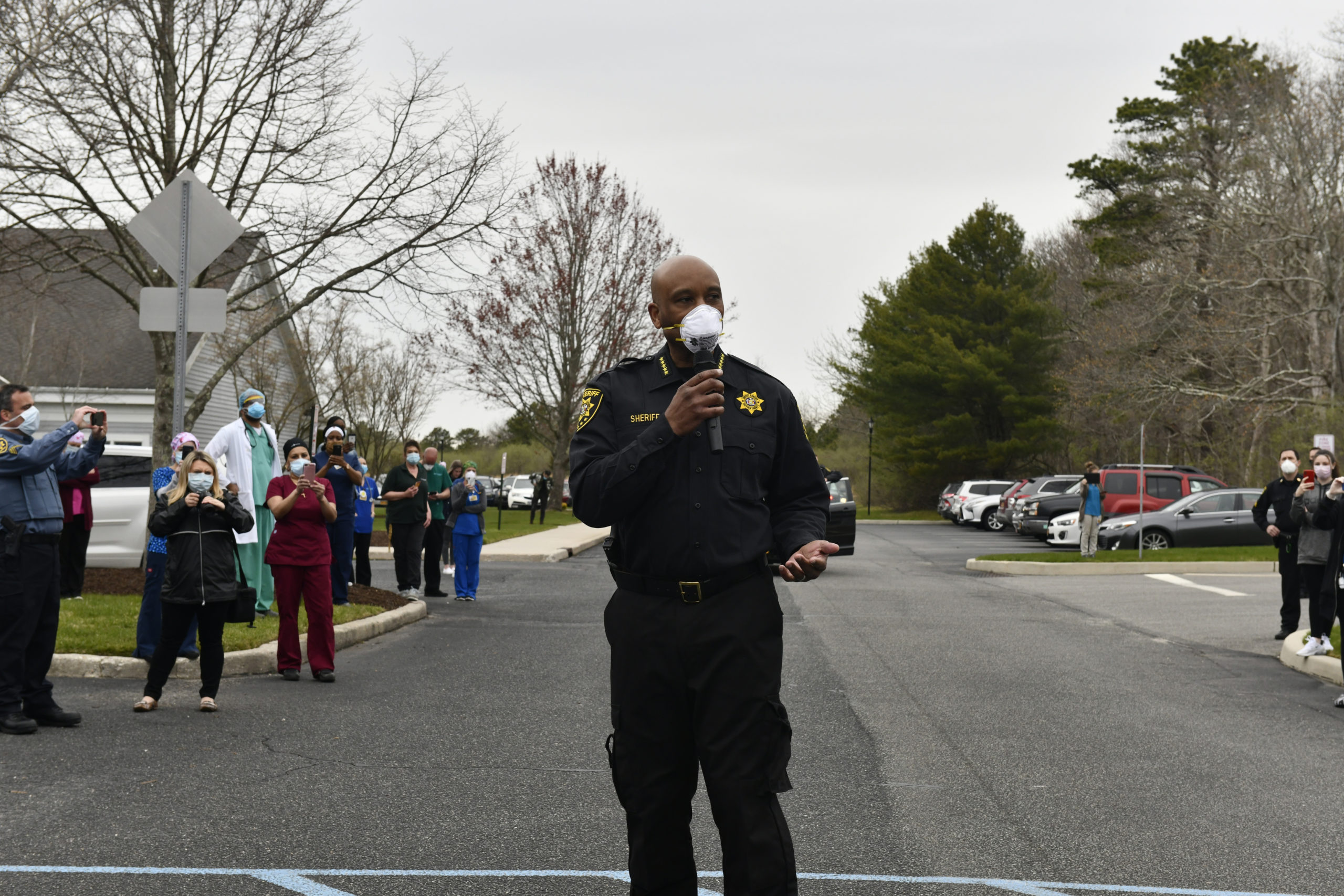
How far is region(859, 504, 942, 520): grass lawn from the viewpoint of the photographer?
55531 mm

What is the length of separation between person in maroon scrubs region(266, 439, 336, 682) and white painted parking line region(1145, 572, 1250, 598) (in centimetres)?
1320

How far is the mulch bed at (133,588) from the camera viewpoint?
533 inches


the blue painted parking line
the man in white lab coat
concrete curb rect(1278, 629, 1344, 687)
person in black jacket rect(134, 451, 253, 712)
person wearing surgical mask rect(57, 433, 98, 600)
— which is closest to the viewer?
the blue painted parking line

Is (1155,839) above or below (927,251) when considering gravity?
below

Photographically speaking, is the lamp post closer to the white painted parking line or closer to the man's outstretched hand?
the white painted parking line

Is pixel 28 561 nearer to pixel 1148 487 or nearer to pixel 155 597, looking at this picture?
pixel 155 597

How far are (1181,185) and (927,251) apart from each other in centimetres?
2276

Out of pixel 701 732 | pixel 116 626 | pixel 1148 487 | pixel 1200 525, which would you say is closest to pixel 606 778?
pixel 701 732

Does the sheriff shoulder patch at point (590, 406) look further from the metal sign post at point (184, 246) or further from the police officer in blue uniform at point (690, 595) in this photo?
the metal sign post at point (184, 246)

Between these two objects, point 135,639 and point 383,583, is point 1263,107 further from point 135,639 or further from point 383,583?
point 135,639

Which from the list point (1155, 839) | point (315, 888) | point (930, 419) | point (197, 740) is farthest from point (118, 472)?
point (930, 419)

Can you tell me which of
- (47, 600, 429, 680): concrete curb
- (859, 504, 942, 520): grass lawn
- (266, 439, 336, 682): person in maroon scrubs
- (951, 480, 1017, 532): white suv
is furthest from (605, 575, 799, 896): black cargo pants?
(859, 504, 942, 520): grass lawn

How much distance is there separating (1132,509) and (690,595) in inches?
1204

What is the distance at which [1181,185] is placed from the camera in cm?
3828
